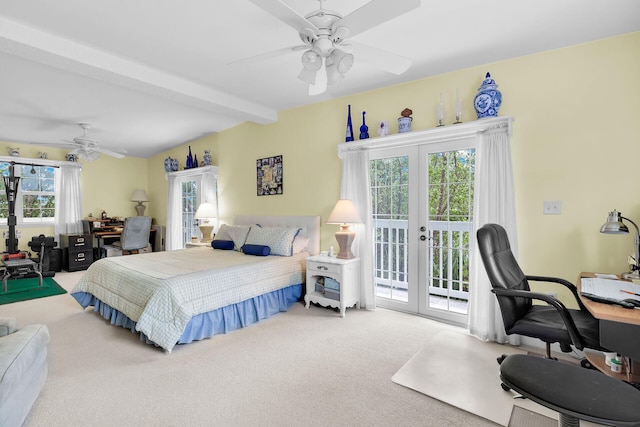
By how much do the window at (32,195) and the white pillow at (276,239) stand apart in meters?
4.97

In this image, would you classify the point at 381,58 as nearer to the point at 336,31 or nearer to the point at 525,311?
the point at 336,31

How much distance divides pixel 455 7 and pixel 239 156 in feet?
12.6

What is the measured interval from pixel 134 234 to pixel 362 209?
15.8 ft

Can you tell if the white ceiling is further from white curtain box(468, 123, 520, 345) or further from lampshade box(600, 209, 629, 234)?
lampshade box(600, 209, 629, 234)

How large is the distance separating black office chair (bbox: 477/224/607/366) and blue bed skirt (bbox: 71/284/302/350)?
2268 mm

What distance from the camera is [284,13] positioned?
1.65 metres

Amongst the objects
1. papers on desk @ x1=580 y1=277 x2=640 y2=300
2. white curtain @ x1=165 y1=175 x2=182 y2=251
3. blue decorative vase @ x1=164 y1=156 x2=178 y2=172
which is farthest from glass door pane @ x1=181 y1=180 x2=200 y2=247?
papers on desk @ x1=580 y1=277 x2=640 y2=300

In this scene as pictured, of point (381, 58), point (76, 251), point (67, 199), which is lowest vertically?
point (76, 251)

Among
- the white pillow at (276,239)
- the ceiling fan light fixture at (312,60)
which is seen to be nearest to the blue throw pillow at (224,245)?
the white pillow at (276,239)

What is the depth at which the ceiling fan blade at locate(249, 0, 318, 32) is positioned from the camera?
153 cm

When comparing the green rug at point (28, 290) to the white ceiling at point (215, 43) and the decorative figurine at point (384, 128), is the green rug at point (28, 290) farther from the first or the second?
the decorative figurine at point (384, 128)

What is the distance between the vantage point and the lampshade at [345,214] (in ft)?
11.4

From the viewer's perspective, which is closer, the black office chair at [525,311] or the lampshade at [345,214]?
the black office chair at [525,311]

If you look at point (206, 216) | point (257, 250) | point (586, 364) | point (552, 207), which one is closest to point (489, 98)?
point (552, 207)
